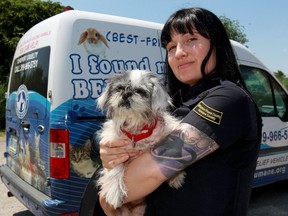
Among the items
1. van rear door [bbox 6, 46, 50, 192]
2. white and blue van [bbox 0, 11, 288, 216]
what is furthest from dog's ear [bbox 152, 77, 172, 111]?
van rear door [bbox 6, 46, 50, 192]

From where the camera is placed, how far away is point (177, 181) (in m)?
1.78

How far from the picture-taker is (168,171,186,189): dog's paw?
1.76m

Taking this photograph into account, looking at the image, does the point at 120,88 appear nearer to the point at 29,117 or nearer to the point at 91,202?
the point at 91,202

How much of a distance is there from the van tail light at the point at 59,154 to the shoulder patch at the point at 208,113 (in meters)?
2.01

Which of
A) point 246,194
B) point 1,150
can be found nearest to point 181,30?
point 246,194

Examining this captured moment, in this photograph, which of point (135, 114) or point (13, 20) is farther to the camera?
point (13, 20)

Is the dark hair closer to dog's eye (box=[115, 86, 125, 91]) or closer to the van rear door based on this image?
dog's eye (box=[115, 86, 125, 91])

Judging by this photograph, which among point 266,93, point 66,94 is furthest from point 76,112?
point 266,93

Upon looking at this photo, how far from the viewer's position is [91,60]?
364cm

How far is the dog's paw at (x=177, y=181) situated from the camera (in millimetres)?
1756

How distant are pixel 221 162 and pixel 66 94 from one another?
83.0 inches

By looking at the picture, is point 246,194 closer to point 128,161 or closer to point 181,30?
point 128,161

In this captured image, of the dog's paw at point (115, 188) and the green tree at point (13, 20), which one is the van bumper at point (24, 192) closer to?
the dog's paw at point (115, 188)

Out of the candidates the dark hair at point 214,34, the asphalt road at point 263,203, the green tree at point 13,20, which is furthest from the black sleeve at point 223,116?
the green tree at point 13,20
